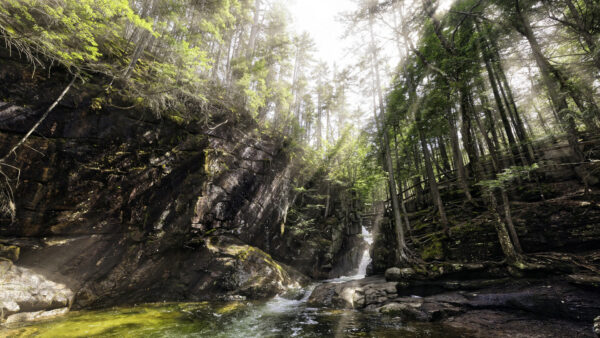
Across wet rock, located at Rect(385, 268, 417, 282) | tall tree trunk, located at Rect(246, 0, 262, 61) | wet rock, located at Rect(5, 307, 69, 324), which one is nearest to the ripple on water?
wet rock, located at Rect(5, 307, 69, 324)

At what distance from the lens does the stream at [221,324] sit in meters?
6.08

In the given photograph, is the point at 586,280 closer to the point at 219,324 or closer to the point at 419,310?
the point at 419,310

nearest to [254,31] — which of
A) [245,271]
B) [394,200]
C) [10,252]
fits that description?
[394,200]

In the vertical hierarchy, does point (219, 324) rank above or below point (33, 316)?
below

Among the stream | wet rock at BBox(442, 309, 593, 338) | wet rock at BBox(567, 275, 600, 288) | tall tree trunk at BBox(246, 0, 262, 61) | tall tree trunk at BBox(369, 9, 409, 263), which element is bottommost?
the stream

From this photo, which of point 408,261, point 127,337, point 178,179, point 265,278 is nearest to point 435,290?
point 408,261

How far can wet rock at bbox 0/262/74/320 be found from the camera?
22.7ft

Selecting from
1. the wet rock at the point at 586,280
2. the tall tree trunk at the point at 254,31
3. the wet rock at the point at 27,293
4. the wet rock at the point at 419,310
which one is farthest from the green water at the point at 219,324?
the tall tree trunk at the point at 254,31

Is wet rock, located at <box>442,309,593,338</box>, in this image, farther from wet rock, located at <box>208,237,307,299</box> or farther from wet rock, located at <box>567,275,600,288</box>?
A: wet rock, located at <box>208,237,307,299</box>

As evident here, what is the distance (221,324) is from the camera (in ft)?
24.3

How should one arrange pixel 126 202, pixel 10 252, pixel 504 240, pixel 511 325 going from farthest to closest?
pixel 126 202, pixel 504 240, pixel 10 252, pixel 511 325

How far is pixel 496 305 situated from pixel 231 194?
13.6m

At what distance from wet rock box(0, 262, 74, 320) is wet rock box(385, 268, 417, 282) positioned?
13.9 metres

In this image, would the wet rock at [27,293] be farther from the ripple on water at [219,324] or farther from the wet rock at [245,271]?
the wet rock at [245,271]
